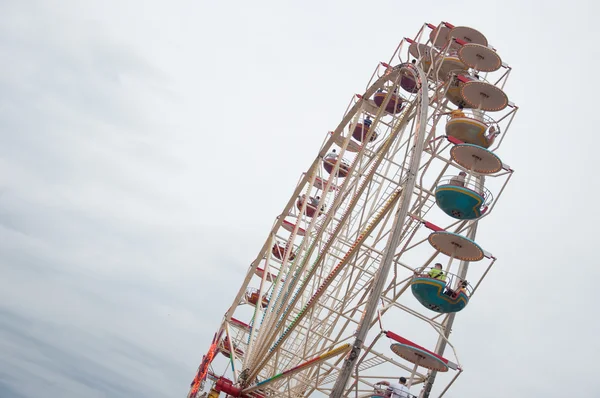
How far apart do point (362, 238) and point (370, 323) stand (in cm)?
282

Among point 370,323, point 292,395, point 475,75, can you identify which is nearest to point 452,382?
point 370,323

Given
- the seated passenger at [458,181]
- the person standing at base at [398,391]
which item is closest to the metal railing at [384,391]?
the person standing at base at [398,391]

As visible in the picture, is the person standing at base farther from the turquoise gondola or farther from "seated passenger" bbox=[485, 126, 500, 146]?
"seated passenger" bbox=[485, 126, 500, 146]

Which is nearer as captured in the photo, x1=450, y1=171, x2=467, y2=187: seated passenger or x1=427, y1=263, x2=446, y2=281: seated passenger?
x1=427, y1=263, x2=446, y2=281: seated passenger

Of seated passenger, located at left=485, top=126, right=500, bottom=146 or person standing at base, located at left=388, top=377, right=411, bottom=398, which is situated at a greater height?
seated passenger, located at left=485, top=126, right=500, bottom=146

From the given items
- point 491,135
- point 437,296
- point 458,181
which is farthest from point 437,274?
point 491,135

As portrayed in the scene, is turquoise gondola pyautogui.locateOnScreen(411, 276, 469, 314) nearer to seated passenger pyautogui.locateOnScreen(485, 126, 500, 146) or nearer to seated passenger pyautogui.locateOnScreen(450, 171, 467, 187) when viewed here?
seated passenger pyautogui.locateOnScreen(450, 171, 467, 187)

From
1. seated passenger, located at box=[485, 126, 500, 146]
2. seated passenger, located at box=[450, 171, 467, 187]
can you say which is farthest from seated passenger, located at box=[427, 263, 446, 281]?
seated passenger, located at box=[485, 126, 500, 146]

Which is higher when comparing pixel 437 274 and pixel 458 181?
pixel 458 181

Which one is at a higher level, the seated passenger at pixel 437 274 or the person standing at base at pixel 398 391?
the seated passenger at pixel 437 274

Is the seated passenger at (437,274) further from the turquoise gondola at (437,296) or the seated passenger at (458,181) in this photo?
the seated passenger at (458,181)

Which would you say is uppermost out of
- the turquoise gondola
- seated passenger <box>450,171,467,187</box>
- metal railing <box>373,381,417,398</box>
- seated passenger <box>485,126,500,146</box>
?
seated passenger <box>485,126,500,146</box>

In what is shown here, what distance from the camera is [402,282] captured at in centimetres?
1558

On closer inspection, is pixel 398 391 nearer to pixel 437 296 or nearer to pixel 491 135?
pixel 437 296
